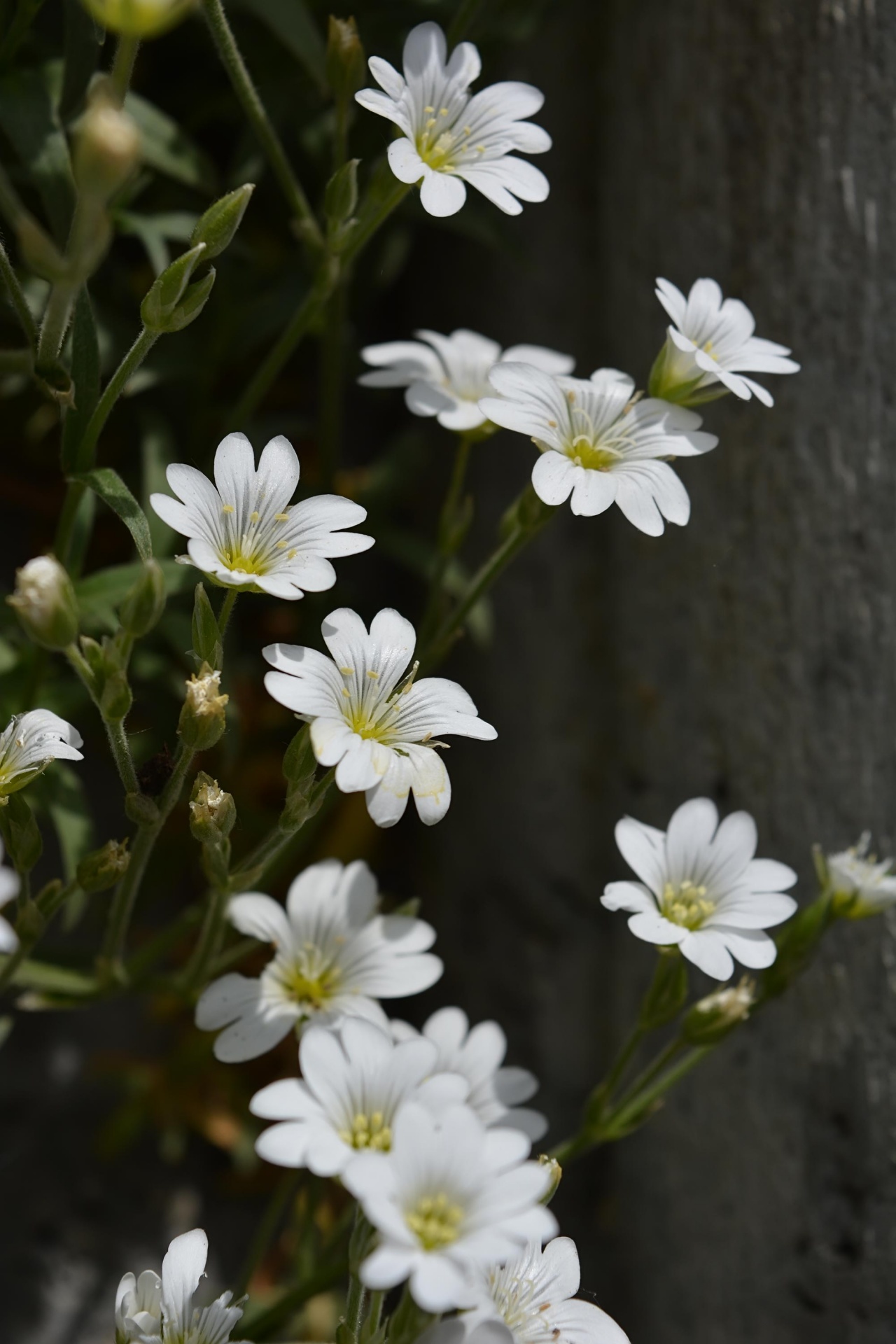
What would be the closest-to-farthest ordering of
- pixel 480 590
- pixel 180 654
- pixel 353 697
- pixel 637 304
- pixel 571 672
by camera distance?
pixel 353 697, pixel 480 590, pixel 180 654, pixel 637 304, pixel 571 672

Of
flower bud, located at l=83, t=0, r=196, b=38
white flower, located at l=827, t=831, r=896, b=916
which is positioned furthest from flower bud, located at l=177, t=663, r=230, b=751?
white flower, located at l=827, t=831, r=896, b=916

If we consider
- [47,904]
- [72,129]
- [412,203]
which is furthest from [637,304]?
[47,904]

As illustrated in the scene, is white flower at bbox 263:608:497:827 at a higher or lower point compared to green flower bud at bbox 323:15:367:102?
lower

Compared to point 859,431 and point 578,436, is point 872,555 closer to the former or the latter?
point 859,431

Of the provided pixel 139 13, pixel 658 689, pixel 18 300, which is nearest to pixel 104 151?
pixel 139 13

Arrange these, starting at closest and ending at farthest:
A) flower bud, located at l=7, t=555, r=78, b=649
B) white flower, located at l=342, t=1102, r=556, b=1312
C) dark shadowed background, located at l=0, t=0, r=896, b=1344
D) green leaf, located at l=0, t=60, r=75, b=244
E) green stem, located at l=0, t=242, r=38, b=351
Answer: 1. white flower, located at l=342, t=1102, r=556, b=1312
2. flower bud, located at l=7, t=555, r=78, b=649
3. green stem, located at l=0, t=242, r=38, b=351
4. green leaf, located at l=0, t=60, r=75, b=244
5. dark shadowed background, located at l=0, t=0, r=896, b=1344

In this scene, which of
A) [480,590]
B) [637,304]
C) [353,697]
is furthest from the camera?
[637,304]

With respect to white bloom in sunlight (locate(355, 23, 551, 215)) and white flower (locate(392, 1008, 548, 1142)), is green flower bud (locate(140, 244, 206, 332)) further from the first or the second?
white flower (locate(392, 1008, 548, 1142))
